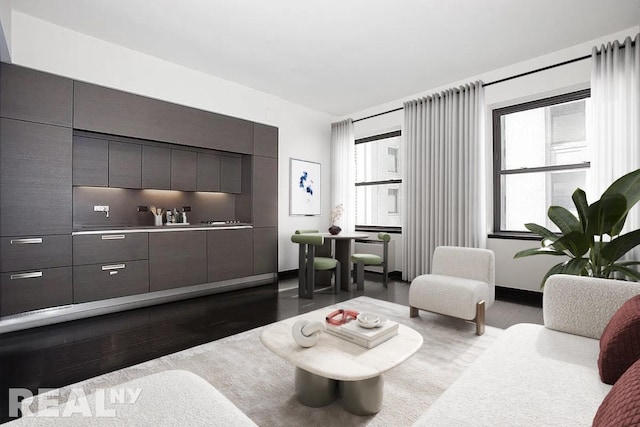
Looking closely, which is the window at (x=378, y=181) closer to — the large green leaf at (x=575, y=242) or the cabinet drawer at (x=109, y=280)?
the large green leaf at (x=575, y=242)

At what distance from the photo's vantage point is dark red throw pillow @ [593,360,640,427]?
635 millimetres

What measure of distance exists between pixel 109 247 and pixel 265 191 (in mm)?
2205

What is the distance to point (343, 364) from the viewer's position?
1485 millimetres

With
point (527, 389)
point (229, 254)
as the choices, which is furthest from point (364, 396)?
point (229, 254)

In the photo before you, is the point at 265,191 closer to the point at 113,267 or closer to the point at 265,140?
the point at 265,140

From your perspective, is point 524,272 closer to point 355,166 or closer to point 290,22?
point 355,166

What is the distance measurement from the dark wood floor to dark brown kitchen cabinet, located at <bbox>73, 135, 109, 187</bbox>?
1.53m

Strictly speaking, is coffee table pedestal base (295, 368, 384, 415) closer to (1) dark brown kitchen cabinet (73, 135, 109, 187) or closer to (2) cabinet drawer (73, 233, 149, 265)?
(2) cabinet drawer (73, 233, 149, 265)

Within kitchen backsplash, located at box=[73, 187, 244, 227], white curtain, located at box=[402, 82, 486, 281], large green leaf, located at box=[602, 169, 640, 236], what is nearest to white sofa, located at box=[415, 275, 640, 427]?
large green leaf, located at box=[602, 169, 640, 236]

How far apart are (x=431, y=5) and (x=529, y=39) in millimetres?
1397

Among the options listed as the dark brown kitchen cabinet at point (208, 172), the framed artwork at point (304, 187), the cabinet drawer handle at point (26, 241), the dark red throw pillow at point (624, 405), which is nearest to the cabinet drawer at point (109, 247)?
the cabinet drawer handle at point (26, 241)

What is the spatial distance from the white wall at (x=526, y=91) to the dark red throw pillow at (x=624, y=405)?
3535mm

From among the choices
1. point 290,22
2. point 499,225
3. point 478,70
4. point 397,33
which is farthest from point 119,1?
point 499,225

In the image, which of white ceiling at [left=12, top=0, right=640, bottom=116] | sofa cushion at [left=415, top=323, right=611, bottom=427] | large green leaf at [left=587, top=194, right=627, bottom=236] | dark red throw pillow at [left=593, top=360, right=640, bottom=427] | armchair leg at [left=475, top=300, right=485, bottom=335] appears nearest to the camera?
dark red throw pillow at [left=593, top=360, right=640, bottom=427]
